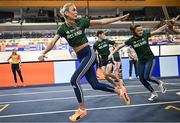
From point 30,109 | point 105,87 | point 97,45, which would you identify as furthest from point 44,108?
point 97,45

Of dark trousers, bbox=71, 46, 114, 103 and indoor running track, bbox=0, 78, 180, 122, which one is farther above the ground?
dark trousers, bbox=71, 46, 114, 103

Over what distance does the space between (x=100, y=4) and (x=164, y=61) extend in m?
4.01

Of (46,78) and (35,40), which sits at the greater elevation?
(35,40)

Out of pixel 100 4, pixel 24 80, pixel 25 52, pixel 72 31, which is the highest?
pixel 100 4

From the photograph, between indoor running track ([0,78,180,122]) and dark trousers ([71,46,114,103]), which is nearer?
dark trousers ([71,46,114,103])

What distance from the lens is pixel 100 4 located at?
1516 cm

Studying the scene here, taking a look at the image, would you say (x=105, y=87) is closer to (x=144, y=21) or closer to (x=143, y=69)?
(x=143, y=69)

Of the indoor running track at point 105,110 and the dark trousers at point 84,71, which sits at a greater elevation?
the dark trousers at point 84,71

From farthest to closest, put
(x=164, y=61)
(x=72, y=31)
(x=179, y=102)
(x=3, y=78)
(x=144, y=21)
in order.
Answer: (x=144, y=21) → (x=164, y=61) → (x=3, y=78) → (x=179, y=102) → (x=72, y=31)

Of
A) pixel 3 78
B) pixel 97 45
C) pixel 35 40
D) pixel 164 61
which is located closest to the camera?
pixel 97 45

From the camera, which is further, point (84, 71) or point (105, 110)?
point (105, 110)

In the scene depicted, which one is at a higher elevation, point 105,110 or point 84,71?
point 84,71

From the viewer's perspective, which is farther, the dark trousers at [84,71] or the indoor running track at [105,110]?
the indoor running track at [105,110]

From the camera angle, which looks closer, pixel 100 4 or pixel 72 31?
pixel 72 31
